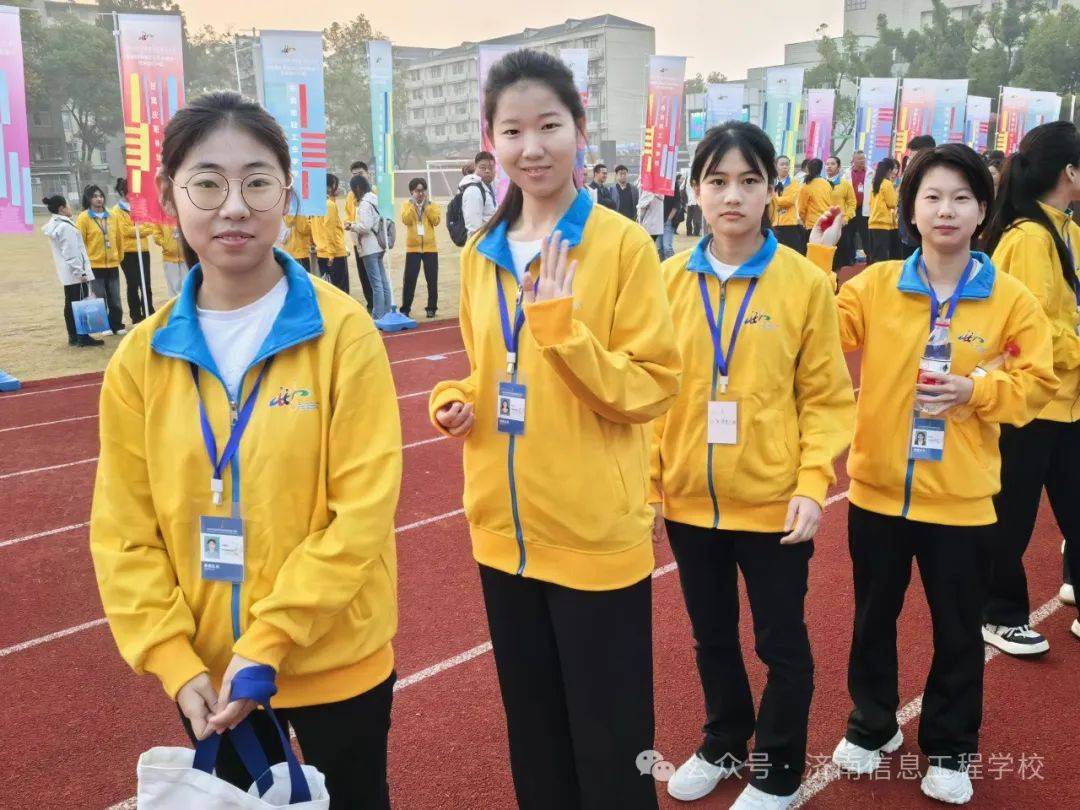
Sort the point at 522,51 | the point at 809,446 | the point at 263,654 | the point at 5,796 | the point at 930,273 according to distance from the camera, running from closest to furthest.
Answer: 1. the point at 263,654
2. the point at 522,51
3. the point at 809,446
4. the point at 930,273
5. the point at 5,796

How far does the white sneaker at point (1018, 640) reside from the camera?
3.40m

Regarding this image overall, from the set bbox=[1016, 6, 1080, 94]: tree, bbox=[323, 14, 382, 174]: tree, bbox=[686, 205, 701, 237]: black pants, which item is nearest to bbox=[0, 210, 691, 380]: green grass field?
bbox=[686, 205, 701, 237]: black pants

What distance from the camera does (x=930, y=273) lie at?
2596 millimetres

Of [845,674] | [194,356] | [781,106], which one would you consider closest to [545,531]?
[194,356]

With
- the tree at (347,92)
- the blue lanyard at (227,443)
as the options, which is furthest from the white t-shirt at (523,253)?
the tree at (347,92)

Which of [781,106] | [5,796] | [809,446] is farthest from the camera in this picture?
[781,106]

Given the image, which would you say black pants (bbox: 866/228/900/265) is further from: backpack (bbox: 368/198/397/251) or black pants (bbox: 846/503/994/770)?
black pants (bbox: 846/503/994/770)

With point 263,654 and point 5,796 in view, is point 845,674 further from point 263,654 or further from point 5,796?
point 5,796

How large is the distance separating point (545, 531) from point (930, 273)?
141cm

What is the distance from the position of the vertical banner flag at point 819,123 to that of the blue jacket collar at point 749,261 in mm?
20391

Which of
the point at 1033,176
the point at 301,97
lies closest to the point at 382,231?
the point at 301,97

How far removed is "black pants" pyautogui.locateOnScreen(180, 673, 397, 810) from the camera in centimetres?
169

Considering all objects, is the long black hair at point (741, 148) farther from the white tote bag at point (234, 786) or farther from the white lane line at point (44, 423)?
the white lane line at point (44, 423)

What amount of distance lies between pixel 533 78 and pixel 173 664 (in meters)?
1.28
